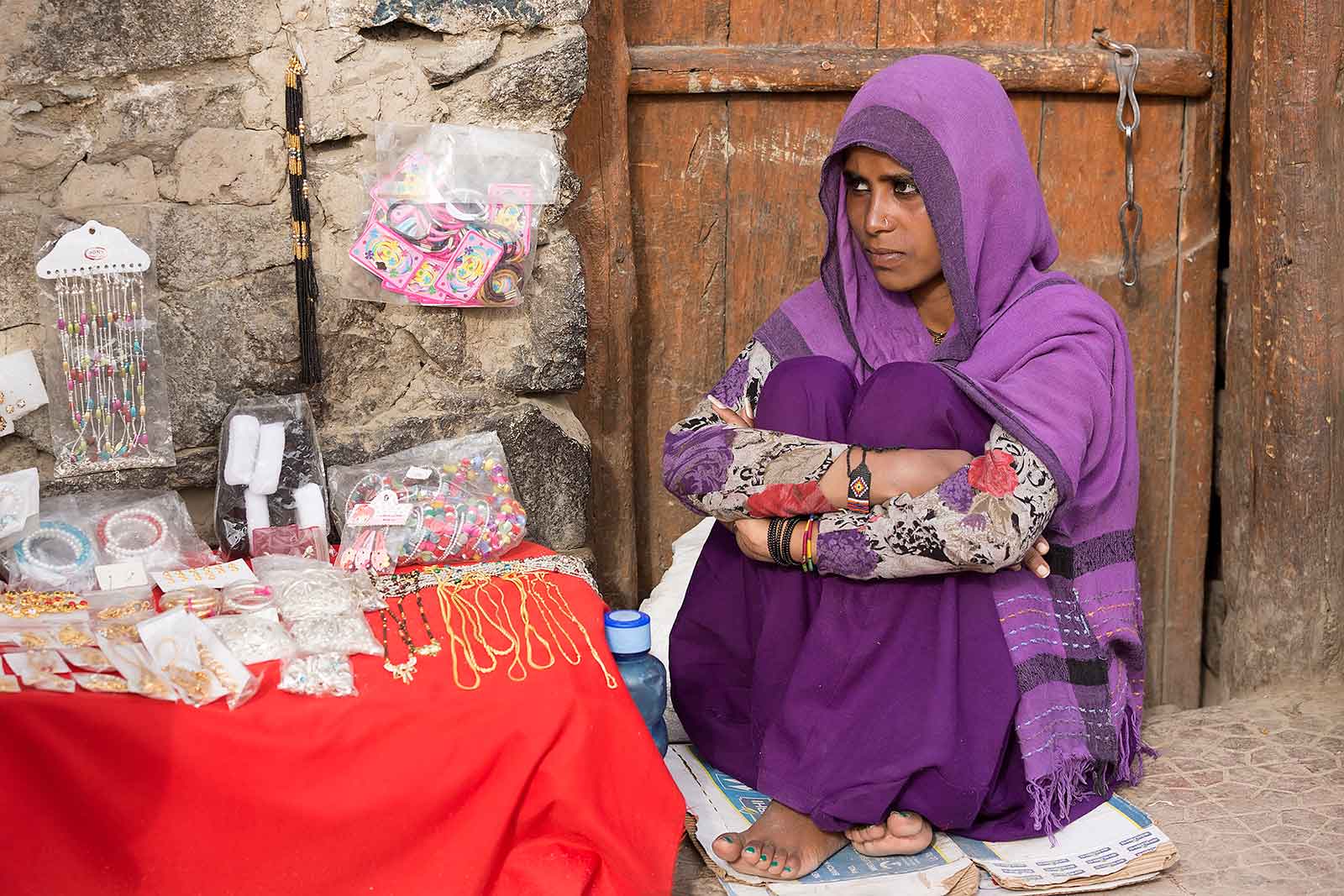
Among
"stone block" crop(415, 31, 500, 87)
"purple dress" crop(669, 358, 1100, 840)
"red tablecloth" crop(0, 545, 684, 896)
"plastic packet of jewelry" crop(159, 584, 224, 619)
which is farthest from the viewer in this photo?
"stone block" crop(415, 31, 500, 87)

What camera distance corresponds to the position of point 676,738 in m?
2.64

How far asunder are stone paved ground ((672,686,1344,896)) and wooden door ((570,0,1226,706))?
540 mm

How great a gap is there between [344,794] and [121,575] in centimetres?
61

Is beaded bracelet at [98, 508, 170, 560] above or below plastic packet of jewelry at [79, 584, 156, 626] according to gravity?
above

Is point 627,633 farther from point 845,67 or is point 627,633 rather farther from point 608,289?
point 845,67

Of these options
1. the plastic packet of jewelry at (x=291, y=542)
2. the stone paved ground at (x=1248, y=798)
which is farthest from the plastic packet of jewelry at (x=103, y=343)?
the stone paved ground at (x=1248, y=798)

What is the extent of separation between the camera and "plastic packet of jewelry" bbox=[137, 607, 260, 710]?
1876 millimetres

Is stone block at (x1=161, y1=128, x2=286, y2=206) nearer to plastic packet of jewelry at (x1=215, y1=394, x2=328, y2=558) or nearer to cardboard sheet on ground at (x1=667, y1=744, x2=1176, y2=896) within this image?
plastic packet of jewelry at (x1=215, y1=394, x2=328, y2=558)

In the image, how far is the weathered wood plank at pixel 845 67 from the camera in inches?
111

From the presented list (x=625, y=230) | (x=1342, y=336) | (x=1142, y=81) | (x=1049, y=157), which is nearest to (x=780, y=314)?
(x=625, y=230)

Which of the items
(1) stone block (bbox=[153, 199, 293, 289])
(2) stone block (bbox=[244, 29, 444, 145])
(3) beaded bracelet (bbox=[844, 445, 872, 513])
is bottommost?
(3) beaded bracelet (bbox=[844, 445, 872, 513])

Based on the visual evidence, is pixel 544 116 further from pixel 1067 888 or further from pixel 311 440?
pixel 1067 888

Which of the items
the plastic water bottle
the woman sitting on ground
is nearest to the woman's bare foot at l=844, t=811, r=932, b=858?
the woman sitting on ground

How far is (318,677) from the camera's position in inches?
A: 76.0
